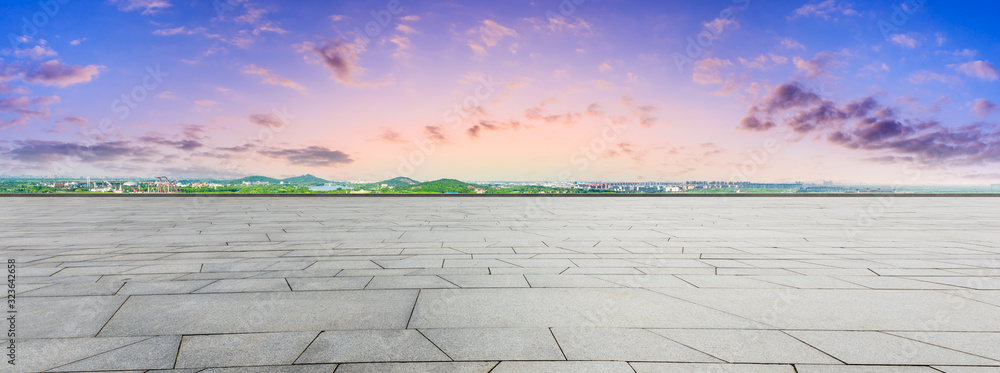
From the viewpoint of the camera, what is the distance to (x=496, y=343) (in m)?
3.38

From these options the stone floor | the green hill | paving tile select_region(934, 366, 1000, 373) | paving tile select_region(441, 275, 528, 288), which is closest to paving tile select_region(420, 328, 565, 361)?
the stone floor

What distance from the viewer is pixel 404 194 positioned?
33219 mm

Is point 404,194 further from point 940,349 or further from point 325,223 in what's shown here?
point 940,349

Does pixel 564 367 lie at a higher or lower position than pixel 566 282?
lower

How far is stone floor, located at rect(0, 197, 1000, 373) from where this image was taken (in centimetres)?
312

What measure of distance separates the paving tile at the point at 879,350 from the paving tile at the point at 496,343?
210 cm

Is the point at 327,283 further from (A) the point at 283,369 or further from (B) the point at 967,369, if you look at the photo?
(B) the point at 967,369

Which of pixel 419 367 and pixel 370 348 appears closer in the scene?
pixel 419 367

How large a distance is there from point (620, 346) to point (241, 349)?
290 cm

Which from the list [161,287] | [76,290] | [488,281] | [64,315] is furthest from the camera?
[488,281]

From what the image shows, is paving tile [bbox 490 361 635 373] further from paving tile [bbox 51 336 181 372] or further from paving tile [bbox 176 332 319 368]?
paving tile [bbox 51 336 181 372]

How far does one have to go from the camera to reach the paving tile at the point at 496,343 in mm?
3162

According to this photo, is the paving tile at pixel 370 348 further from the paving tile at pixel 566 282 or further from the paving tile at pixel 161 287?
the paving tile at pixel 161 287

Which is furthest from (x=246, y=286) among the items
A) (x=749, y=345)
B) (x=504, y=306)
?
(x=749, y=345)
